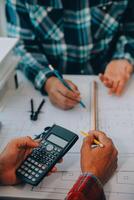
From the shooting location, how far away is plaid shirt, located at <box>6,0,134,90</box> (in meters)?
1.10

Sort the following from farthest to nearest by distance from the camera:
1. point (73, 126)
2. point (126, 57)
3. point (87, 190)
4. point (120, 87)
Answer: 1. point (126, 57)
2. point (120, 87)
3. point (73, 126)
4. point (87, 190)

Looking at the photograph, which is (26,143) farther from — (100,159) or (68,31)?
(68,31)

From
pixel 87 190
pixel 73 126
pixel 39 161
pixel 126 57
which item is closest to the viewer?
pixel 87 190

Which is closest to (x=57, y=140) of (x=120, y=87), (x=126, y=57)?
(x=120, y=87)

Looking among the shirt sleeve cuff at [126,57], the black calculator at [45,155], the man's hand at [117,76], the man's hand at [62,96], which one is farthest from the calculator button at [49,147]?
the shirt sleeve cuff at [126,57]

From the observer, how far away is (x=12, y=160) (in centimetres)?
66

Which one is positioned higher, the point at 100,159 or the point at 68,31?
the point at 68,31

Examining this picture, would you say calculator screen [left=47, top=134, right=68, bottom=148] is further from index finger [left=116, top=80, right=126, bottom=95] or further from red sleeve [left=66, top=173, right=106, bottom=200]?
index finger [left=116, top=80, right=126, bottom=95]

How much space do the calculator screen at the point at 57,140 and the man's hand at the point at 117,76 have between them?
35 centimetres

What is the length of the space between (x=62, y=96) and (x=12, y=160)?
0.32 metres

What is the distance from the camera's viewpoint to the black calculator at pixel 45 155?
2.12 ft

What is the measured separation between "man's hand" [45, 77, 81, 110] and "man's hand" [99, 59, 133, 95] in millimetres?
134

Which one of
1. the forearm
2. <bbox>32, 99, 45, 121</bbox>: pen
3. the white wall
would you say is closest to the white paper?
<bbox>32, 99, 45, 121</bbox>: pen

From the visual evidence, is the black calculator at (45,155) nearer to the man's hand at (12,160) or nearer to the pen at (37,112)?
the man's hand at (12,160)
